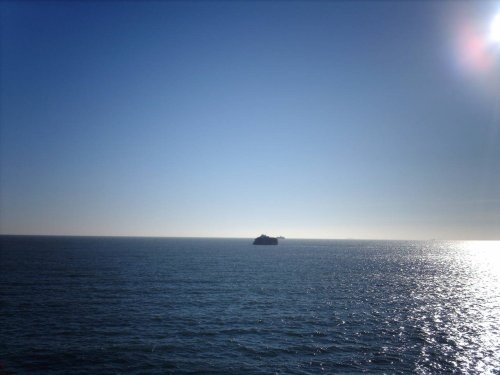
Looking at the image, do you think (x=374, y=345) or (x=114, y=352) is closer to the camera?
(x=114, y=352)

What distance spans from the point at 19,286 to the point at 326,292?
64.6m

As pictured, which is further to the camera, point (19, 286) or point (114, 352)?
point (19, 286)

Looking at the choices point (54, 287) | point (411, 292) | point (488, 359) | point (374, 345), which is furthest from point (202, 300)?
point (411, 292)

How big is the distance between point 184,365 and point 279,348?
10.5 m

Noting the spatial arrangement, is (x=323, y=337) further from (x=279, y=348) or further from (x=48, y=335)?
(x=48, y=335)

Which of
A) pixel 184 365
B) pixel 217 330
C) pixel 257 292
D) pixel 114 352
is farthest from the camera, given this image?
pixel 257 292

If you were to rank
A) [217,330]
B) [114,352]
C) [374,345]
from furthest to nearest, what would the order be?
[217,330] < [374,345] < [114,352]

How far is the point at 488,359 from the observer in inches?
1334

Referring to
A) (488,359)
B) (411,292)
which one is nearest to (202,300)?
(488,359)

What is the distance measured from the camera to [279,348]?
116 feet

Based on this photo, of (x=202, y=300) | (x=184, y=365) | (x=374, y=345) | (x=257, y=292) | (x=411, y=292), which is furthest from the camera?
(x=411, y=292)

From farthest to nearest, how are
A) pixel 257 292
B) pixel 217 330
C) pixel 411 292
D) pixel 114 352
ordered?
pixel 411 292, pixel 257 292, pixel 217 330, pixel 114 352

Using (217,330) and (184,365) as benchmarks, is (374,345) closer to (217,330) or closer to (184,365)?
(217,330)

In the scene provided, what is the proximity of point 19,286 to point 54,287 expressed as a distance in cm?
704
